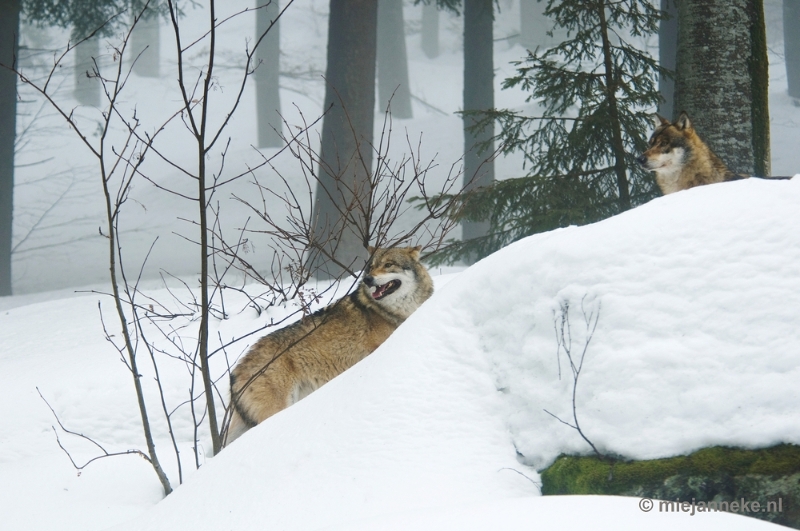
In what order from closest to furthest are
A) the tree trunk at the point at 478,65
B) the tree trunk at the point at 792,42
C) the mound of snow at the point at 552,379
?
1. the mound of snow at the point at 552,379
2. the tree trunk at the point at 478,65
3. the tree trunk at the point at 792,42

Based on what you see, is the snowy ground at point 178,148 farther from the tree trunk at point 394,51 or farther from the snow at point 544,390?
the snow at point 544,390

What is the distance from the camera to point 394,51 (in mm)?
30219

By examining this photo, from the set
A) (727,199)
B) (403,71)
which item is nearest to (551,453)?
(727,199)

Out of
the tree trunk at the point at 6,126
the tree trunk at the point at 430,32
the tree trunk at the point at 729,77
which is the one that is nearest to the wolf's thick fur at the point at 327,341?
the tree trunk at the point at 729,77

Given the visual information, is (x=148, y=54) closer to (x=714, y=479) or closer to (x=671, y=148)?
(x=671, y=148)

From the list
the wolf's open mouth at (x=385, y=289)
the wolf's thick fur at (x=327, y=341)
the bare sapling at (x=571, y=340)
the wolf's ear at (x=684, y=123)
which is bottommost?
the wolf's thick fur at (x=327, y=341)

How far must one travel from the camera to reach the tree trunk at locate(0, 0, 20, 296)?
48.3ft

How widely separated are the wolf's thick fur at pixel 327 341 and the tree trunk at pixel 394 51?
24.5 m

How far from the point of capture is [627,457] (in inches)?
119

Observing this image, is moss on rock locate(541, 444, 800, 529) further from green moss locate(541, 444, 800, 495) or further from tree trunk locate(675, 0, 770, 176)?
tree trunk locate(675, 0, 770, 176)

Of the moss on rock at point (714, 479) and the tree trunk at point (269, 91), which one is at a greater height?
the tree trunk at point (269, 91)

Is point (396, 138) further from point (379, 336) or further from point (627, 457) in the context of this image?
point (627, 457)

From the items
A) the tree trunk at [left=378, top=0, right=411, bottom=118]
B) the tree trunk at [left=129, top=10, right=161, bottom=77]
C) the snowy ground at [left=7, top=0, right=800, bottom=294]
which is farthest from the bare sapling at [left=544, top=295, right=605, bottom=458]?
the tree trunk at [left=129, top=10, right=161, bottom=77]

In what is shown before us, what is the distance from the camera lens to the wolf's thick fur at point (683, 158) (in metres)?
6.78
